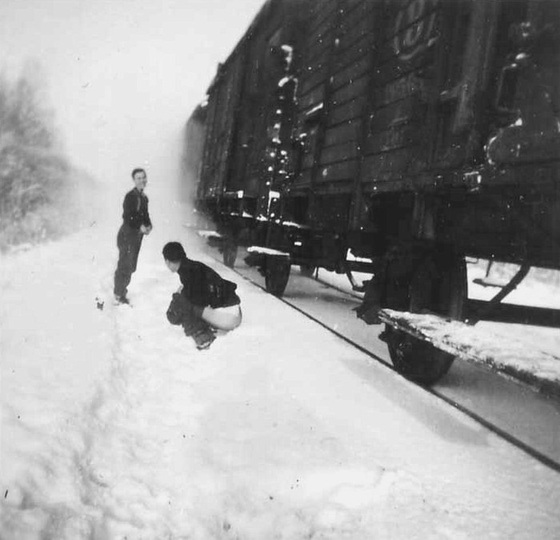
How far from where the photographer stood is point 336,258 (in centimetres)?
581

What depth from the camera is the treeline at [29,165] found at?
20.0 meters

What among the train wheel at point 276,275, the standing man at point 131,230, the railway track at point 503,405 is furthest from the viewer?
the train wheel at point 276,275

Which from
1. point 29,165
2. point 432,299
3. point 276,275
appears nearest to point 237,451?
point 432,299

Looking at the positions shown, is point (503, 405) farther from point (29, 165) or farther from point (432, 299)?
point (29, 165)

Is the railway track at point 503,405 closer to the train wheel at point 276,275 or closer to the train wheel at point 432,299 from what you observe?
the train wheel at point 432,299

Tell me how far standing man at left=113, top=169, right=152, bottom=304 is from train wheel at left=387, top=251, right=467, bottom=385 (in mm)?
3489

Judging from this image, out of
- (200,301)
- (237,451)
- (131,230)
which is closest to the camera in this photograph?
(237,451)

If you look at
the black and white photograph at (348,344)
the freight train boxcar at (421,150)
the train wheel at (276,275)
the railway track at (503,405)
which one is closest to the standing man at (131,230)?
the black and white photograph at (348,344)

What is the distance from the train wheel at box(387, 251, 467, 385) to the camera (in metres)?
3.40

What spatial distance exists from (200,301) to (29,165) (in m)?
25.5

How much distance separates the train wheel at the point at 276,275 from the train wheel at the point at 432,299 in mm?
3134

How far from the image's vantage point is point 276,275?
21.5 ft

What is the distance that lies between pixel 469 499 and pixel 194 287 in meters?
2.91

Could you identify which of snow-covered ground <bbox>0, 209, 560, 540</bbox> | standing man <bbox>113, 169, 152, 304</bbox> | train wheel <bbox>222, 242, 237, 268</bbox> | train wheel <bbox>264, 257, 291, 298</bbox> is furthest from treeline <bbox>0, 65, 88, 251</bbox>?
snow-covered ground <bbox>0, 209, 560, 540</bbox>
